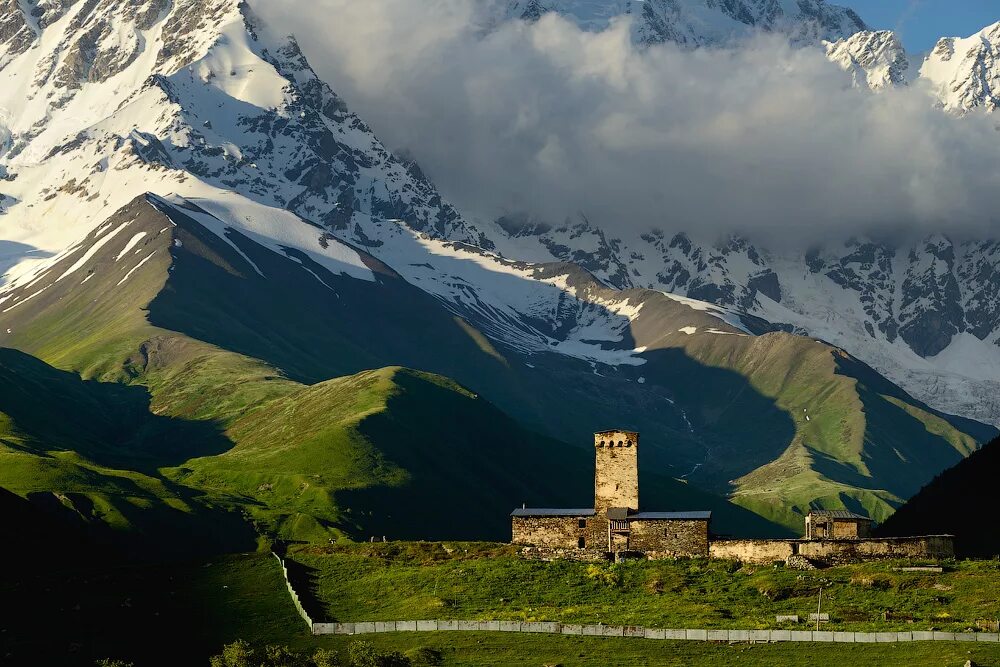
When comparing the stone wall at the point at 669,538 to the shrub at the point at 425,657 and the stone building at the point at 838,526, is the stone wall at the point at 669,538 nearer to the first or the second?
the stone building at the point at 838,526

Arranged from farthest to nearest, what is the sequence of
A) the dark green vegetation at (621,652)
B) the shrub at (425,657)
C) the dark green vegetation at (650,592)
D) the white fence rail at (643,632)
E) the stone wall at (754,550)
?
the stone wall at (754,550), the dark green vegetation at (650,592), the shrub at (425,657), the white fence rail at (643,632), the dark green vegetation at (621,652)

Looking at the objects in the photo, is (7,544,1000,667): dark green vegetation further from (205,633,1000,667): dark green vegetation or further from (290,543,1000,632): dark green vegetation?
(290,543,1000,632): dark green vegetation

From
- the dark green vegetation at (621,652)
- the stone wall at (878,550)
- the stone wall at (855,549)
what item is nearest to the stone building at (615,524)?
the stone wall at (855,549)

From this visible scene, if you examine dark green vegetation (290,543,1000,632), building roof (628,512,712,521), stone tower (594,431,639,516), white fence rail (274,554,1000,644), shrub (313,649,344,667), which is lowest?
shrub (313,649,344,667)

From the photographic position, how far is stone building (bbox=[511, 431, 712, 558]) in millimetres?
134375

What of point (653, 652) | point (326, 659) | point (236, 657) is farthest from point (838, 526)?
point (236, 657)

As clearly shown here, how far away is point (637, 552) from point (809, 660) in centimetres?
4170

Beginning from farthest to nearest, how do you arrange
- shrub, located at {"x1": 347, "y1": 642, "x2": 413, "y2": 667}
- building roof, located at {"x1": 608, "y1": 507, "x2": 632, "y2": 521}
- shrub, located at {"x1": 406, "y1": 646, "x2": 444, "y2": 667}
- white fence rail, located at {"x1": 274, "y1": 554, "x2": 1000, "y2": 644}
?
building roof, located at {"x1": 608, "y1": 507, "x2": 632, "y2": 521}, shrub, located at {"x1": 406, "y1": 646, "x2": 444, "y2": 667}, white fence rail, located at {"x1": 274, "y1": 554, "x2": 1000, "y2": 644}, shrub, located at {"x1": 347, "y1": 642, "x2": 413, "y2": 667}

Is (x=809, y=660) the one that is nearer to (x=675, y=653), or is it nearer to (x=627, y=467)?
(x=675, y=653)

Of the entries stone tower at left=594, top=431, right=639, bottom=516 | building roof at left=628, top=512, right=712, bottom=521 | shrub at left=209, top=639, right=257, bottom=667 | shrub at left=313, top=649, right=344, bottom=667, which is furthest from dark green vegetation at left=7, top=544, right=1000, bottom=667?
stone tower at left=594, top=431, right=639, bottom=516

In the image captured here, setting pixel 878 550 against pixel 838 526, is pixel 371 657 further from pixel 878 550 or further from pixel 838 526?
pixel 838 526

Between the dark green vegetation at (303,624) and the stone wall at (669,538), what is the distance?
779 centimetres

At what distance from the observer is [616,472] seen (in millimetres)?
143375

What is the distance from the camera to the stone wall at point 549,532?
140m
